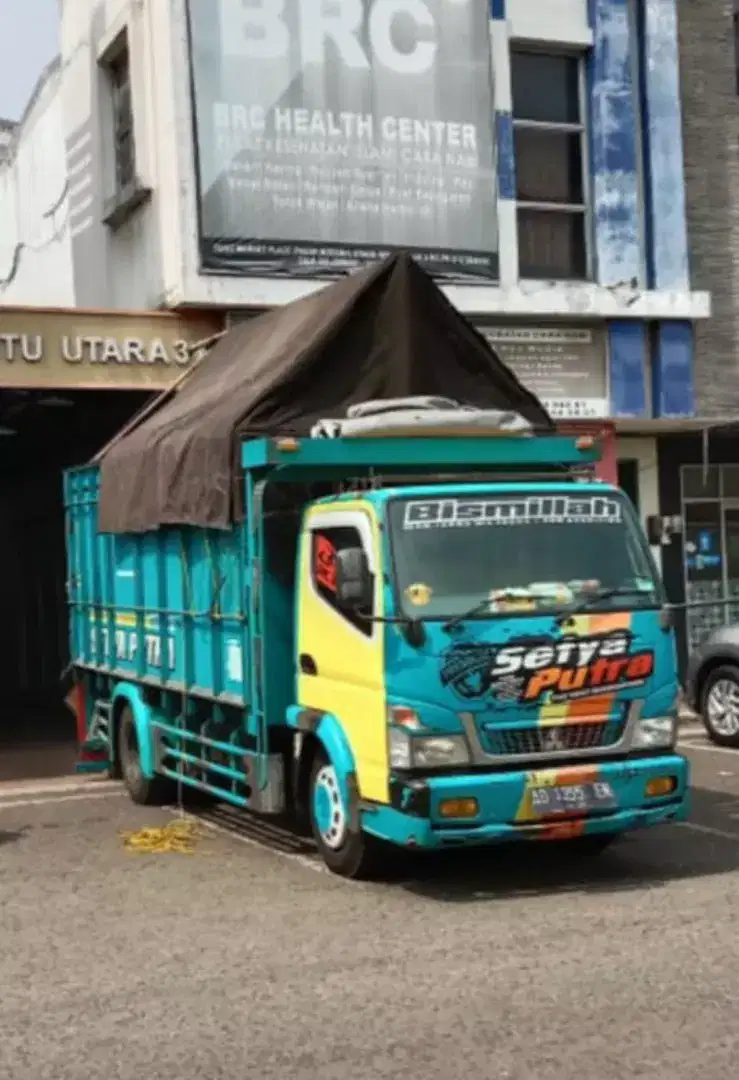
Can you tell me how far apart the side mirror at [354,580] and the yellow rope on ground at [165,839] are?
2476mm

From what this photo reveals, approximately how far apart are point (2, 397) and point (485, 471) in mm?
8360

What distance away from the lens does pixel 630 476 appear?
19.1 metres

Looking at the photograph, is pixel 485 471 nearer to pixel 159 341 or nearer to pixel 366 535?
pixel 366 535

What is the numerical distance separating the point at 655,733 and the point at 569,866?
111 cm

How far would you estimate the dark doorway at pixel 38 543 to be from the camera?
682 inches

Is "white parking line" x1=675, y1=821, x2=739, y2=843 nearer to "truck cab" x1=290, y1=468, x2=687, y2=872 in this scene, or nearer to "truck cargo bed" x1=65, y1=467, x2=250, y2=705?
"truck cab" x1=290, y1=468, x2=687, y2=872

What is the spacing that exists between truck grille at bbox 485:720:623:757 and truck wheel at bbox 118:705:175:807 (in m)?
4.22

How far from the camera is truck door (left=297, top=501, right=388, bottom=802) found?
8.06 meters

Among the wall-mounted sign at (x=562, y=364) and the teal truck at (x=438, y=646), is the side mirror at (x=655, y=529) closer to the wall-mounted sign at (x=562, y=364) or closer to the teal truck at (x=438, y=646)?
the wall-mounted sign at (x=562, y=364)

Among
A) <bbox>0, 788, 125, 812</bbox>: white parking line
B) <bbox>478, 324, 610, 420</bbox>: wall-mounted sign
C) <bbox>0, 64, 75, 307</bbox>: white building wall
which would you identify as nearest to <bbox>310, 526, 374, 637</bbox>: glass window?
<bbox>0, 788, 125, 812</bbox>: white parking line

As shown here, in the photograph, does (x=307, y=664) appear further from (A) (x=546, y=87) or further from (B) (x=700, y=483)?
(B) (x=700, y=483)

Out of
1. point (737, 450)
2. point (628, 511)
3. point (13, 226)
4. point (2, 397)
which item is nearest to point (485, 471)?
point (628, 511)

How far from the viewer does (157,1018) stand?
19.9 ft

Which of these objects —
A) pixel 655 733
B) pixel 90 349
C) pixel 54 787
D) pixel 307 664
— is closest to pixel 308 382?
pixel 307 664
